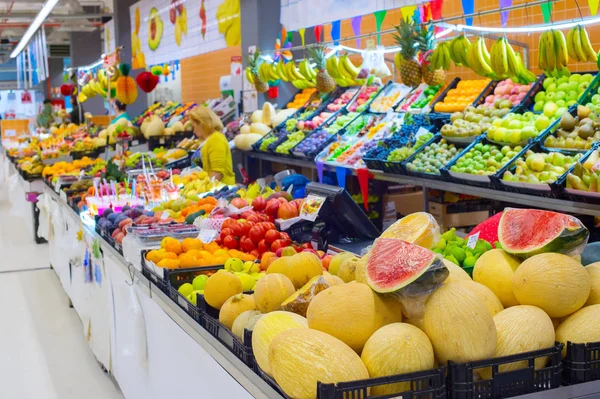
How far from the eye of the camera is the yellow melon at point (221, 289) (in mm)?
2535

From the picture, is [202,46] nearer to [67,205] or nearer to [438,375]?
[67,205]

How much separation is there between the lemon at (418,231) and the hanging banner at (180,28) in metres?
7.66

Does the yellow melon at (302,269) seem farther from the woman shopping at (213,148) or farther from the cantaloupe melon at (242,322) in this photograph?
the woman shopping at (213,148)

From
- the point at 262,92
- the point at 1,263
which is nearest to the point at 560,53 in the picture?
the point at 262,92

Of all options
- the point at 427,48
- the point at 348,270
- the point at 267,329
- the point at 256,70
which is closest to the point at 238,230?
the point at 348,270

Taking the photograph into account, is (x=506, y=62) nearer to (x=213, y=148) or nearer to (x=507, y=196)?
(x=507, y=196)

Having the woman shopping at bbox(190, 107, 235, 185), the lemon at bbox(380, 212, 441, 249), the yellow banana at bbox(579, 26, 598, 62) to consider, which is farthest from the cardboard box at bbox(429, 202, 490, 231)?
the lemon at bbox(380, 212, 441, 249)

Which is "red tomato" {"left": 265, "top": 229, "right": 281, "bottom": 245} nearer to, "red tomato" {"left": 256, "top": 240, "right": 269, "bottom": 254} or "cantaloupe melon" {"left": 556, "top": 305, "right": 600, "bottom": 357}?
"red tomato" {"left": 256, "top": 240, "right": 269, "bottom": 254}

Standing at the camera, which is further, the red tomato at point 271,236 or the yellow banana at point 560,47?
the yellow banana at point 560,47

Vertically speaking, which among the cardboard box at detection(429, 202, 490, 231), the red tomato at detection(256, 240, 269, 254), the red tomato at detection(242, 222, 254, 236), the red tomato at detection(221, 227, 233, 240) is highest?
the red tomato at detection(242, 222, 254, 236)

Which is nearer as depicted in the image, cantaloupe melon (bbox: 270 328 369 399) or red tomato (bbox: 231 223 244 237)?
cantaloupe melon (bbox: 270 328 369 399)

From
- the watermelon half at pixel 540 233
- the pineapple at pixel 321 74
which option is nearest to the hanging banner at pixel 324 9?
the pineapple at pixel 321 74

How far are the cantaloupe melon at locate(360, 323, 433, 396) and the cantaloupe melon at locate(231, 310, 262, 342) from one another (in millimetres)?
563

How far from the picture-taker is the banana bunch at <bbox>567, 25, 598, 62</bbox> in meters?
5.41
